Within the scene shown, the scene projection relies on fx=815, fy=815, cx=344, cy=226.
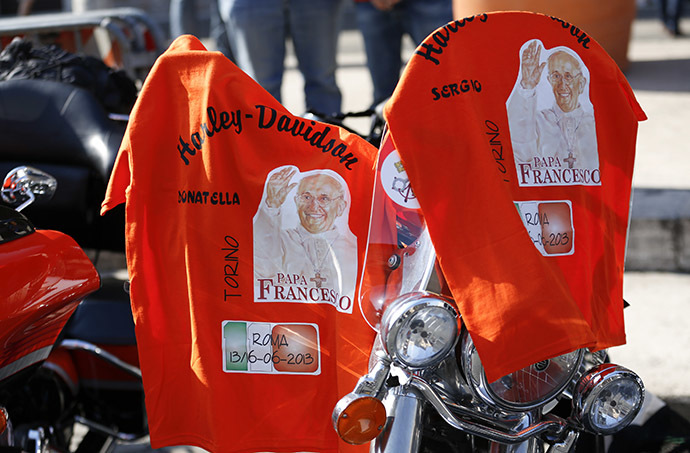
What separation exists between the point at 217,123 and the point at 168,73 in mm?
143

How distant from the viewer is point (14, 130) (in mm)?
2510

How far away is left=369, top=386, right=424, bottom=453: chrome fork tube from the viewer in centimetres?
143

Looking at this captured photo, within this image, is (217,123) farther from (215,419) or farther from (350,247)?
(215,419)

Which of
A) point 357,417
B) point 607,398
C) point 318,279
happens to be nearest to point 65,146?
point 318,279

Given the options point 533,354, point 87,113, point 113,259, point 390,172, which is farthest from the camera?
point 113,259

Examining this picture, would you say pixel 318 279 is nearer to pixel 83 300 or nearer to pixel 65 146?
pixel 83 300

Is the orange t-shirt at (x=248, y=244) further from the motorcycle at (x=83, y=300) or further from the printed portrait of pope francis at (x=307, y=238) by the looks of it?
the motorcycle at (x=83, y=300)

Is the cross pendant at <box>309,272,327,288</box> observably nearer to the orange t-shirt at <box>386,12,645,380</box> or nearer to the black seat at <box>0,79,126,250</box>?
the orange t-shirt at <box>386,12,645,380</box>

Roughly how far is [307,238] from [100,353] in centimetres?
95

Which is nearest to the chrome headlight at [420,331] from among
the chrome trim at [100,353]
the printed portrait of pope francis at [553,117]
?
the printed portrait of pope francis at [553,117]

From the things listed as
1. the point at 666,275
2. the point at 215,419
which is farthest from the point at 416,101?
the point at 666,275

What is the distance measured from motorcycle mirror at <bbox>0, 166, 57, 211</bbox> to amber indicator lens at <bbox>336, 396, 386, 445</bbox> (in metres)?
0.88

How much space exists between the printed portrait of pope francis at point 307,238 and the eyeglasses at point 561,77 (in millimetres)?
434

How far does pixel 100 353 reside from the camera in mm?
2213
